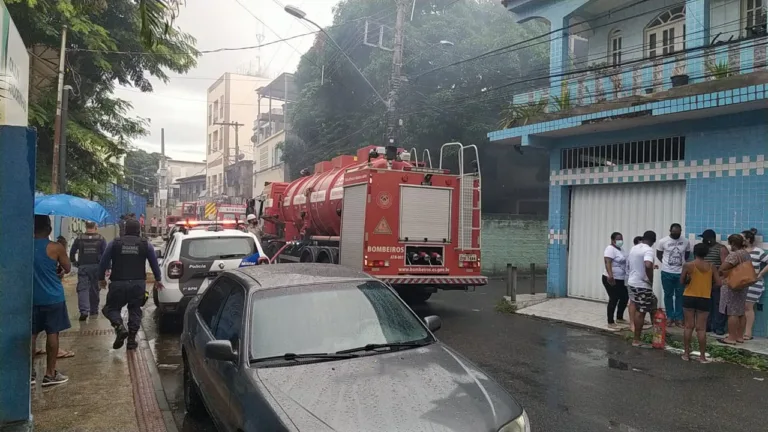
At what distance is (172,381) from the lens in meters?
6.36

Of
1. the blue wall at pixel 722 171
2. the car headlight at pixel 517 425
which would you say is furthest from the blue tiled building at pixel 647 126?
the car headlight at pixel 517 425

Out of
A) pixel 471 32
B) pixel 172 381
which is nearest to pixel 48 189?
pixel 172 381

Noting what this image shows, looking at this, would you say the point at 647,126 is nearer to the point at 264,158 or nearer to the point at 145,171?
the point at 264,158

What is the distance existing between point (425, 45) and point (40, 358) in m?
16.0

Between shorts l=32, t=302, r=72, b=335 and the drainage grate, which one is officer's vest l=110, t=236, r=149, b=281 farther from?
the drainage grate

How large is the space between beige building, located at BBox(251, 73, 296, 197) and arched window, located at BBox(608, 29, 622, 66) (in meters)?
21.8

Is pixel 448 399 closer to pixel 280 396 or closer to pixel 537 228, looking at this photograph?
pixel 280 396

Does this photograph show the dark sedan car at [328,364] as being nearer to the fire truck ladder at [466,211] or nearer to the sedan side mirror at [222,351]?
the sedan side mirror at [222,351]

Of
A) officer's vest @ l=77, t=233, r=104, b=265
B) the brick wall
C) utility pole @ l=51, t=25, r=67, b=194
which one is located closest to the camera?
officer's vest @ l=77, t=233, r=104, b=265

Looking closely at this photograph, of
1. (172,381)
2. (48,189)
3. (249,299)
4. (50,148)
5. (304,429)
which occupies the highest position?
(50,148)

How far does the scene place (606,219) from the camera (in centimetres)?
1150

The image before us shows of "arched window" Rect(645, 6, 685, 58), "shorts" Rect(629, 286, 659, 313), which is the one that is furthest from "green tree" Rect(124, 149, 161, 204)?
"shorts" Rect(629, 286, 659, 313)

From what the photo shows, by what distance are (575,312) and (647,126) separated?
3.87 meters

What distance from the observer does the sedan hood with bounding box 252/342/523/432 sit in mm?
2846
